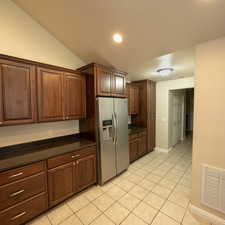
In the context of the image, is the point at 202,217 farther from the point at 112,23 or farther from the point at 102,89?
the point at 112,23

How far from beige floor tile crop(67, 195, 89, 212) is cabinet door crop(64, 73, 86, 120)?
1.42m

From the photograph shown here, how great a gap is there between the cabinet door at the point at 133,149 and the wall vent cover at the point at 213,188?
1.72 meters

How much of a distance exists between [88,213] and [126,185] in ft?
2.97

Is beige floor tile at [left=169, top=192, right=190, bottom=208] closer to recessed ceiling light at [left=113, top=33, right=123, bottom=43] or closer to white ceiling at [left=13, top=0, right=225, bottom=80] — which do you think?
white ceiling at [left=13, top=0, right=225, bottom=80]

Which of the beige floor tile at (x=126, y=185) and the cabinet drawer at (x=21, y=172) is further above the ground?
the cabinet drawer at (x=21, y=172)

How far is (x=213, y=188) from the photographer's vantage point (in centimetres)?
161

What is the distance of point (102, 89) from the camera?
237 cm

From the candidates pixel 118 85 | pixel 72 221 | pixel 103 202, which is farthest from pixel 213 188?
pixel 118 85

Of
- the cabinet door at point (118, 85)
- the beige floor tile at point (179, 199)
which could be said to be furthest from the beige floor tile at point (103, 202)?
the cabinet door at point (118, 85)

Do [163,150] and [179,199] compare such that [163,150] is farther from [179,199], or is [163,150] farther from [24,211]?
[24,211]

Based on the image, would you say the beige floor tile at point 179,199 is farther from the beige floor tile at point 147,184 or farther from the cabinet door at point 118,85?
the cabinet door at point 118,85

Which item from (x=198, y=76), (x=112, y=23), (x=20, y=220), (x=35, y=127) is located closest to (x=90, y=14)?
(x=112, y=23)

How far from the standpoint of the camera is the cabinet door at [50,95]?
193cm

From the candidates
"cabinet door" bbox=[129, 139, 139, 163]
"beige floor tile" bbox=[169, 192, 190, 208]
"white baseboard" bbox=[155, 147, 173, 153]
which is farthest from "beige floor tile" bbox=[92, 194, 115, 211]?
"white baseboard" bbox=[155, 147, 173, 153]
